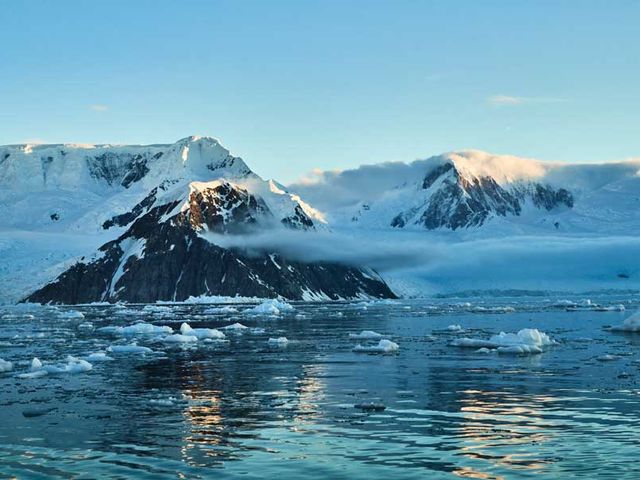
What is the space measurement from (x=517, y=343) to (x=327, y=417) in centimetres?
3329

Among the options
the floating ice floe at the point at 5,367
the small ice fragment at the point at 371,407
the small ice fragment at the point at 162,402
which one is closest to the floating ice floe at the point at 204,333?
the floating ice floe at the point at 5,367

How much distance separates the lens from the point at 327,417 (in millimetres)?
32844

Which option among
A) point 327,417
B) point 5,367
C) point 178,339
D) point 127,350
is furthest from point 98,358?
point 327,417

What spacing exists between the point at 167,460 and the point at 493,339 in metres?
44.6

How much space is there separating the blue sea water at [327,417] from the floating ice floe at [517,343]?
4.77ft

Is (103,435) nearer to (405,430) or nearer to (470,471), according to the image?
(405,430)

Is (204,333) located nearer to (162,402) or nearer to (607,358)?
(607,358)

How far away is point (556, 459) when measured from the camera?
987 inches

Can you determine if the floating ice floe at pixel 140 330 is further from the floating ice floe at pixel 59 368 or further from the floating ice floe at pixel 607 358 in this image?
the floating ice floe at pixel 607 358

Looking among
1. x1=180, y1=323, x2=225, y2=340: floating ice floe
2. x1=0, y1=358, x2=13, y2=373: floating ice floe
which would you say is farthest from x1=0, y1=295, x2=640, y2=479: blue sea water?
x1=180, y1=323, x2=225, y2=340: floating ice floe

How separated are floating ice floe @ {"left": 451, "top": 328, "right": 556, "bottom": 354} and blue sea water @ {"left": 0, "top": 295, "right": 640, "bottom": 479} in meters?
1.45

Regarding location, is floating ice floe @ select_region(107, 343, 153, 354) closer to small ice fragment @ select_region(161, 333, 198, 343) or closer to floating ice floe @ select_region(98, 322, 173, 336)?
small ice fragment @ select_region(161, 333, 198, 343)

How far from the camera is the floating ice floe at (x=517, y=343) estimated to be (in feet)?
196

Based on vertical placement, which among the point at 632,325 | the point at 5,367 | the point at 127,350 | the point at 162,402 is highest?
the point at 632,325
